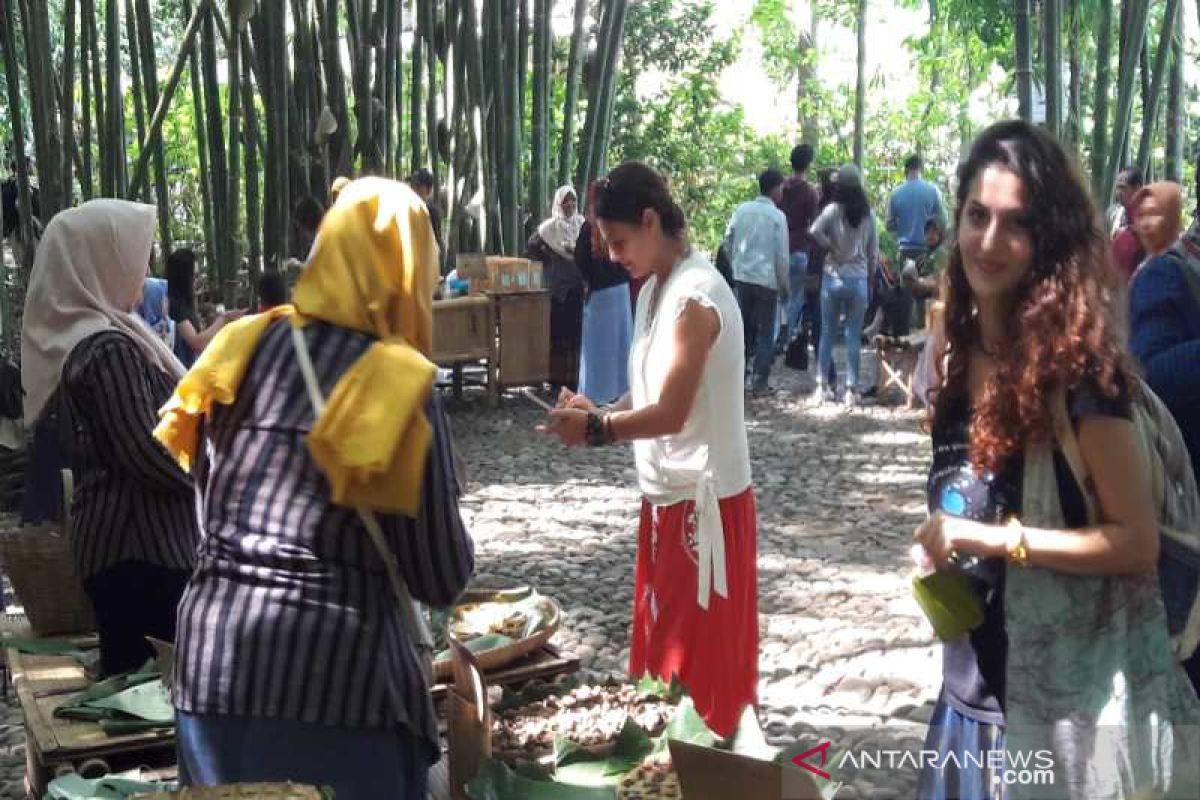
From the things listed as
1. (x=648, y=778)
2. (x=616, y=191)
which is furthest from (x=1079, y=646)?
(x=616, y=191)

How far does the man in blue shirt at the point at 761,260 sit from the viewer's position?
466 inches

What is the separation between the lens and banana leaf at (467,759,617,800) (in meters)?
3.01

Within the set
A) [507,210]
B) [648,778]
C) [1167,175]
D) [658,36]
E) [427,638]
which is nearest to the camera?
[427,638]

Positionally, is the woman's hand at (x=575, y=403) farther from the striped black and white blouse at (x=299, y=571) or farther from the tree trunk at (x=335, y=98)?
the tree trunk at (x=335, y=98)

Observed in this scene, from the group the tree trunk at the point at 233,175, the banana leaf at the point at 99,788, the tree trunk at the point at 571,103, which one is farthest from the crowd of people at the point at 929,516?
the tree trunk at the point at 571,103

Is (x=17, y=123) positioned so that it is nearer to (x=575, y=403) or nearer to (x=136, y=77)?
(x=136, y=77)

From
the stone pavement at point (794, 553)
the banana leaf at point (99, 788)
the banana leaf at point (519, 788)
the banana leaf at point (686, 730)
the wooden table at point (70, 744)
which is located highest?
the banana leaf at point (686, 730)

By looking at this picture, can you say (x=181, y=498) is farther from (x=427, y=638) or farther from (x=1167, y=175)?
(x=1167, y=175)

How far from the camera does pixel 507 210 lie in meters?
12.4

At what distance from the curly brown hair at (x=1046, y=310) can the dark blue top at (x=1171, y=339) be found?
1167 mm

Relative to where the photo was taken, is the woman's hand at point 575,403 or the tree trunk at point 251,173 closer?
the woman's hand at point 575,403

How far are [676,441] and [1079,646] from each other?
1.62 m

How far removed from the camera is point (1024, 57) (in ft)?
18.9

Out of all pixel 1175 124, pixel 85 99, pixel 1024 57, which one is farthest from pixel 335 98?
pixel 1175 124
